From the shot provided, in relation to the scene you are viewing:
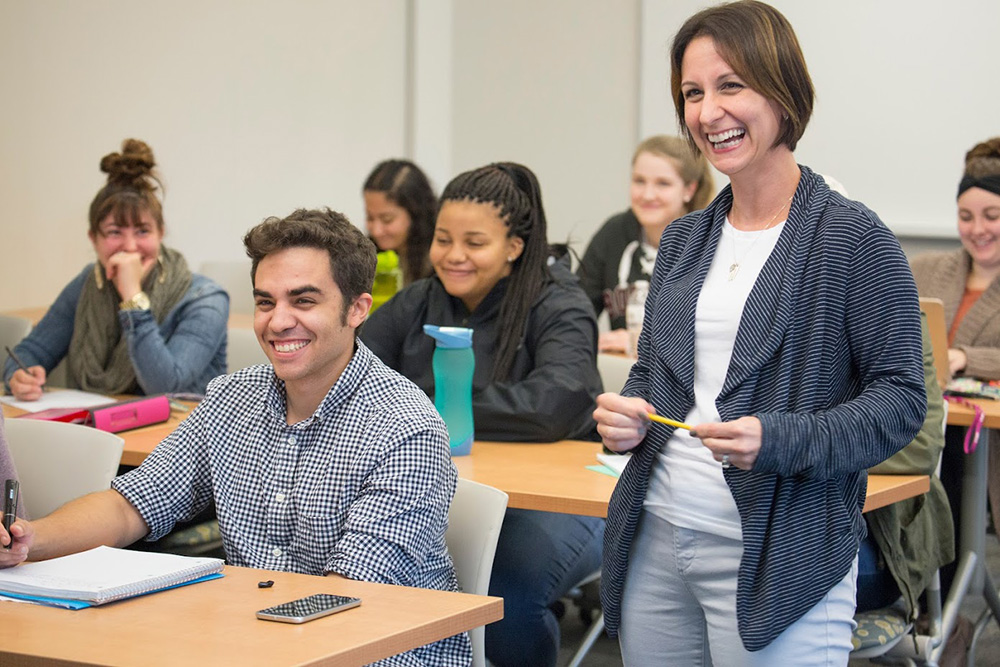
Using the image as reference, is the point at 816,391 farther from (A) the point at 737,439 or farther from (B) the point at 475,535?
(B) the point at 475,535

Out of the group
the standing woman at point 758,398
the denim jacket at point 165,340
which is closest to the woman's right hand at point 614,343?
the denim jacket at point 165,340

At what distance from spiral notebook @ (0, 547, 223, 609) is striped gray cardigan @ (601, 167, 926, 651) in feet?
2.47

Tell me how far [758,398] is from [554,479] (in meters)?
0.93

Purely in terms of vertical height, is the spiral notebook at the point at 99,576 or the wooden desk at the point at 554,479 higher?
the spiral notebook at the point at 99,576

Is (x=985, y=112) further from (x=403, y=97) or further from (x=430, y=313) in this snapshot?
(x=430, y=313)

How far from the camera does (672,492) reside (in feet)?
5.29

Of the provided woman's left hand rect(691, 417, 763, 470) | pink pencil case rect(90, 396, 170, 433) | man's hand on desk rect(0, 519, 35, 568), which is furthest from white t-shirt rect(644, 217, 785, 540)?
pink pencil case rect(90, 396, 170, 433)

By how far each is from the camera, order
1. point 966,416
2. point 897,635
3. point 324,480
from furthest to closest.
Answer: point 966,416, point 897,635, point 324,480

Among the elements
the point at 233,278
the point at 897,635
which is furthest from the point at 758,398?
the point at 233,278

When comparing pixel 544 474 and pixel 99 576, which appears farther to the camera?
pixel 544 474

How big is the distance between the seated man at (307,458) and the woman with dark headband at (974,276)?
2.14 metres

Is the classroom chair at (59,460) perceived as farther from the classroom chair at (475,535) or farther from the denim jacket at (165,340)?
the denim jacket at (165,340)

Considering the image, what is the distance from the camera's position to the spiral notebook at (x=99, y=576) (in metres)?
1.53

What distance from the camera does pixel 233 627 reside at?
4.66 ft
